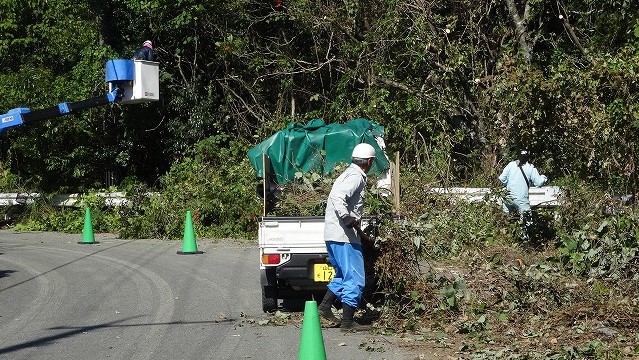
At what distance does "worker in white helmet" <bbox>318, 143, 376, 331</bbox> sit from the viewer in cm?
902

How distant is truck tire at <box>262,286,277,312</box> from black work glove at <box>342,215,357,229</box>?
5.20ft

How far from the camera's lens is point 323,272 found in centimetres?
977

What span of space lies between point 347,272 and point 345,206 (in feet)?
2.21

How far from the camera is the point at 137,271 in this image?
13.8 m

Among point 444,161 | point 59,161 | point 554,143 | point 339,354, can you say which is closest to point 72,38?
point 59,161

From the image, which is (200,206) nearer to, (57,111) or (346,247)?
(57,111)

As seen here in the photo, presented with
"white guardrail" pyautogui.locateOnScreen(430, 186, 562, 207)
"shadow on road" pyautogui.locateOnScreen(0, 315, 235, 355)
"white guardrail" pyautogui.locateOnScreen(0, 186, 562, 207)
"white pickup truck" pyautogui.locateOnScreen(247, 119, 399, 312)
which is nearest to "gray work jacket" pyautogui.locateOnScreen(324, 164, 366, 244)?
"white pickup truck" pyautogui.locateOnScreen(247, 119, 399, 312)

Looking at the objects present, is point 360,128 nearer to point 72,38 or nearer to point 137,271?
point 137,271

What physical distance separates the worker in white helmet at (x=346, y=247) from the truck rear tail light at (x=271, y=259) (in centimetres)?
73

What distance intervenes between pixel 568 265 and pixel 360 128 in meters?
4.15

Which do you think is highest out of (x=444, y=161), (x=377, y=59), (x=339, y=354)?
(x=377, y=59)

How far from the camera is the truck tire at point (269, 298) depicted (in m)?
10.1

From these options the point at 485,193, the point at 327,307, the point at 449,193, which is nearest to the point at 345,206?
the point at 327,307

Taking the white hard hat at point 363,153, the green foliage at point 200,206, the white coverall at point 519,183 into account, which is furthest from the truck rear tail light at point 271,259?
the green foliage at point 200,206
